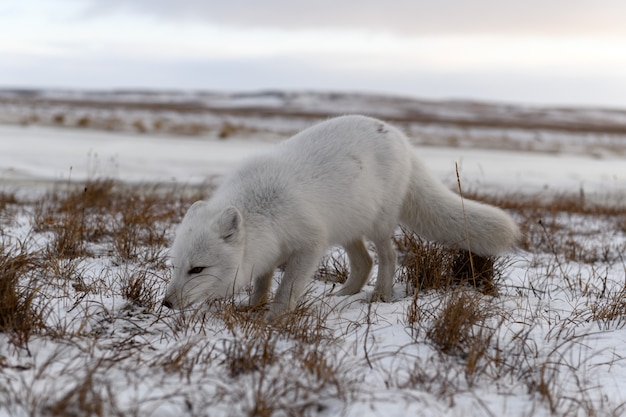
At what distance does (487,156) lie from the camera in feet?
63.3

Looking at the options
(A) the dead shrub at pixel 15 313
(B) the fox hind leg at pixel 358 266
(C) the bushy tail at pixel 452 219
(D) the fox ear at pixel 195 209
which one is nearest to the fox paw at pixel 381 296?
(B) the fox hind leg at pixel 358 266

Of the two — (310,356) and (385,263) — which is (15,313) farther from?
(385,263)

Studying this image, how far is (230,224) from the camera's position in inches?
130

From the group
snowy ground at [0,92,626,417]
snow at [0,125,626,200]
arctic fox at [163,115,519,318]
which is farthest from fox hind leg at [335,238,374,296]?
snow at [0,125,626,200]

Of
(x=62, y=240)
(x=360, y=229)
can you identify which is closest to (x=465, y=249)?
(x=360, y=229)

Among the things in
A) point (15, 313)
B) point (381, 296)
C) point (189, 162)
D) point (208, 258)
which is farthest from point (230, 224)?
point (189, 162)

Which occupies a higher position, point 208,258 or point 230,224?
point 230,224

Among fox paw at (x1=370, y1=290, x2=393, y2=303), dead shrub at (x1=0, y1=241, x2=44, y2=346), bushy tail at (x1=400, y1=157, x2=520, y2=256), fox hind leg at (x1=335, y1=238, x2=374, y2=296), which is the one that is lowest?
fox paw at (x1=370, y1=290, x2=393, y2=303)

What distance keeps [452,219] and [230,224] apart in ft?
5.64

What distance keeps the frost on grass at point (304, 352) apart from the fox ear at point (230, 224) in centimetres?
39

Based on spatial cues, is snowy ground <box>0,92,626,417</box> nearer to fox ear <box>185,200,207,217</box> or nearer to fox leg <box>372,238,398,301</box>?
fox leg <box>372,238,398,301</box>

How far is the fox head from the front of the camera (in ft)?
10.6

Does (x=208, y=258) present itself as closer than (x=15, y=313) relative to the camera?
No

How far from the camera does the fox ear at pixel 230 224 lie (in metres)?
3.27
